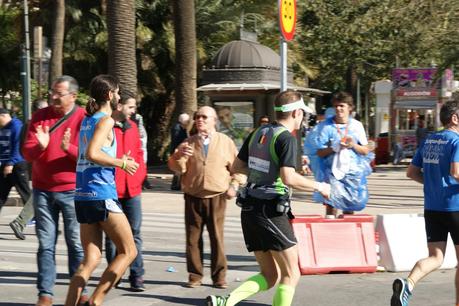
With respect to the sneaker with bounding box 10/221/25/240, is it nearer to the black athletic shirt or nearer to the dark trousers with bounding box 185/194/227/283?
the dark trousers with bounding box 185/194/227/283

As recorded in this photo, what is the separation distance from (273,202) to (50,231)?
2.03 meters

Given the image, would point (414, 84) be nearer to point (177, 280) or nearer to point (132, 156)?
point (177, 280)

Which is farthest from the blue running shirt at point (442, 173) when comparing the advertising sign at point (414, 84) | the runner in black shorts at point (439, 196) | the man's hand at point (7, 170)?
the advertising sign at point (414, 84)

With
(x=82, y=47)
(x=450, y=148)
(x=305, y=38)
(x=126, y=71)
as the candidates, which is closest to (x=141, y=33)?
(x=82, y=47)

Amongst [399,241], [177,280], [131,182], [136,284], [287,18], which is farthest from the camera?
[287,18]

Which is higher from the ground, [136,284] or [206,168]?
[206,168]

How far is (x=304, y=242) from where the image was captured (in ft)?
33.3

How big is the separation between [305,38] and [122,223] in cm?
3565

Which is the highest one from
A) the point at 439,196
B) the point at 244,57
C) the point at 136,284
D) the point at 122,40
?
the point at 122,40

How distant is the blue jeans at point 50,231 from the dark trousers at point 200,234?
1663mm

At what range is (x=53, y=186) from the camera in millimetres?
8008

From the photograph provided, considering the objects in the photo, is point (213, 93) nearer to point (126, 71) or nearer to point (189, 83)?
point (189, 83)

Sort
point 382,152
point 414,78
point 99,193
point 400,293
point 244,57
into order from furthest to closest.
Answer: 1. point 382,152
2. point 414,78
3. point 244,57
4. point 400,293
5. point 99,193

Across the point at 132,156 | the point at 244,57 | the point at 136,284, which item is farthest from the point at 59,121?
the point at 244,57
